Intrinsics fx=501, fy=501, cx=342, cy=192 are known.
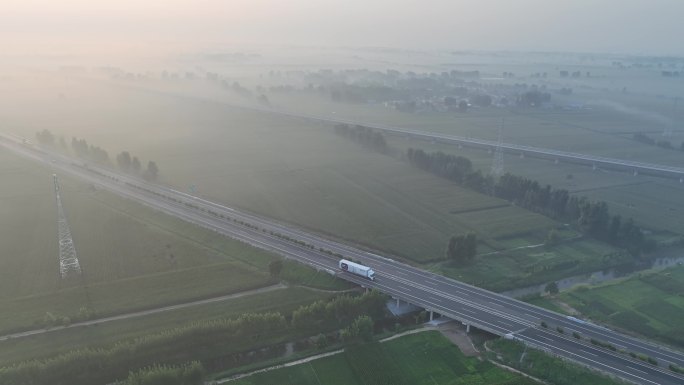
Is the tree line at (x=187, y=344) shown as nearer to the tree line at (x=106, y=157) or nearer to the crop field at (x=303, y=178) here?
the crop field at (x=303, y=178)

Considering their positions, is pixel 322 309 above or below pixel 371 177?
below

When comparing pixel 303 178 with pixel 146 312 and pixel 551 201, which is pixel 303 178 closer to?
pixel 551 201

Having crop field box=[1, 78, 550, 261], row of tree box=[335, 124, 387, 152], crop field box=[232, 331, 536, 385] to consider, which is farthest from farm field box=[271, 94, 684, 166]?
crop field box=[232, 331, 536, 385]

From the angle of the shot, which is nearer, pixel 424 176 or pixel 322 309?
pixel 322 309

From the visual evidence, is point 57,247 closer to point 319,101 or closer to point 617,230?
point 617,230

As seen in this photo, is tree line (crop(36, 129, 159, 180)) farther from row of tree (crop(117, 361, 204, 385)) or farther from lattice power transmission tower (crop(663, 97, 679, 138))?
lattice power transmission tower (crop(663, 97, 679, 138))

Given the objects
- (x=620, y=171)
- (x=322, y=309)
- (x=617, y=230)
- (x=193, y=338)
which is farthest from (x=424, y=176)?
(x=193, y=338)

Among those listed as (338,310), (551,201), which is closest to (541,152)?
(551,201)
